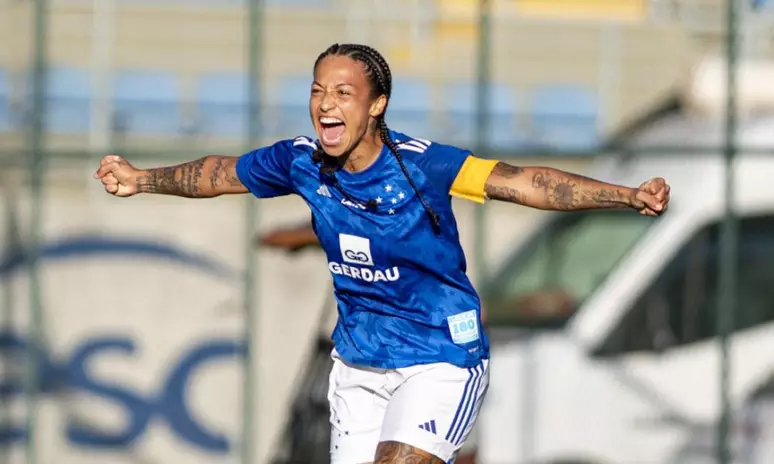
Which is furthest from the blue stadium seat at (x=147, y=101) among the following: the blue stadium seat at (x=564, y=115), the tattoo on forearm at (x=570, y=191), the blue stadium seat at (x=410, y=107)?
the tattoo on forearm at (x=570, y=191)

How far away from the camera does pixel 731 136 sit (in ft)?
29.2

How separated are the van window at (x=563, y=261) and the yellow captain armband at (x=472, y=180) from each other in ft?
14.3

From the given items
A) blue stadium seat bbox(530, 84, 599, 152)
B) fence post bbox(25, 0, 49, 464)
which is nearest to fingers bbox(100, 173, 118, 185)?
fence post bbox(25, 0, 49, 464)

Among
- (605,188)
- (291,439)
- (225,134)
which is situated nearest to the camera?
(605,188)

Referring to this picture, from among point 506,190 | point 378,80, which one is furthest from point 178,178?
point 506,190

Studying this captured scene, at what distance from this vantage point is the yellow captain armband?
4.80 m

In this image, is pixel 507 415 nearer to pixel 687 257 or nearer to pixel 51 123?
pixel 687 257

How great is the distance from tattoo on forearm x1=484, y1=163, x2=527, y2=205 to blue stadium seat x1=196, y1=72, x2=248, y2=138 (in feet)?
14.2

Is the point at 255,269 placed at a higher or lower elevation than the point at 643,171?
lower

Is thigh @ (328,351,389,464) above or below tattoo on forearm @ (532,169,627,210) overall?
below

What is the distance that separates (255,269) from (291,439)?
1.03m

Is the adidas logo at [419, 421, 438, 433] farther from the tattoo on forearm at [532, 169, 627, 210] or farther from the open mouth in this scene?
the open mouth

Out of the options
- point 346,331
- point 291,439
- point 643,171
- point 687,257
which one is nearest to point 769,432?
point 687,257

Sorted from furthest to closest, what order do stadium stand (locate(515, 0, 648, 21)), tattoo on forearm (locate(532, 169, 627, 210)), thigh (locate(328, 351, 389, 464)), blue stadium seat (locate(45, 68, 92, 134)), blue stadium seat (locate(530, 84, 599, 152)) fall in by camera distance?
stadium stand (locate(515, 0, 648, 21)) → blue stadium seat (locate(530, 84, 599, 152)) → blue stadium seat (locate(45, 68, 92, 134)) → thigh (locate(328, 351, 389, 464)) → tattoo on forearm (locate(532, 169, 627, 210))
